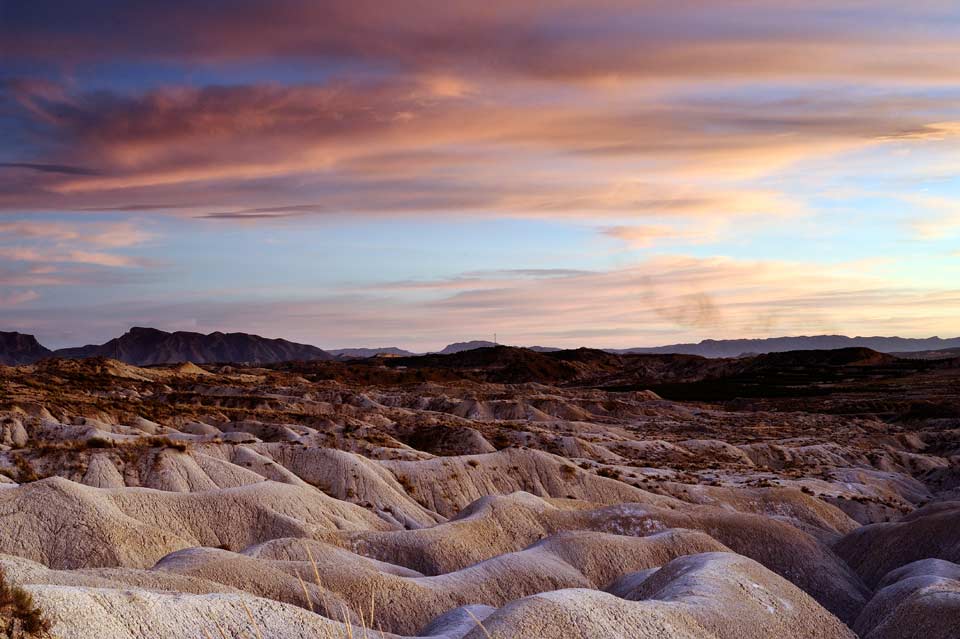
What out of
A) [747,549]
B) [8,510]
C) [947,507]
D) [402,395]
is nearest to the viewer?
[8,510]

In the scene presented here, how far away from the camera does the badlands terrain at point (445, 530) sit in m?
14.5

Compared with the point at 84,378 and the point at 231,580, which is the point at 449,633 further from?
the point at 84,378

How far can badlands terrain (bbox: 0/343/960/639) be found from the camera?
1449 cm

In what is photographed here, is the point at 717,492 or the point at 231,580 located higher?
the point at 231,580

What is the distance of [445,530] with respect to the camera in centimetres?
3030

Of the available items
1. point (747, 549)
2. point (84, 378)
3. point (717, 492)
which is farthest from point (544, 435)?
point (84, 378)

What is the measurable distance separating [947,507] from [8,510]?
118 ft

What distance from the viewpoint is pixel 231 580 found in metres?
19.2

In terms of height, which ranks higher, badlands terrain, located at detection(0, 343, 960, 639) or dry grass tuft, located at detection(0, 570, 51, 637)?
dry grass tuft, located at detection(0, 570, 51, 637)

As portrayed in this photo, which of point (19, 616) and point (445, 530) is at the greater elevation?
point (19, 616)

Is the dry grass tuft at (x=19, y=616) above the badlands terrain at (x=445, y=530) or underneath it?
above

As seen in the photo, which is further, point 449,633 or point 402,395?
point 402,395

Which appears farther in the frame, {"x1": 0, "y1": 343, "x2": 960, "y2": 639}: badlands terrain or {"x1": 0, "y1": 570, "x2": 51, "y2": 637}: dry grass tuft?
{"x1": 0, "y1": 343, "x2": 960, "y2": 639}: badlands terrain

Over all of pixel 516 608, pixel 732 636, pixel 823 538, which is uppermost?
pixel 516 608
